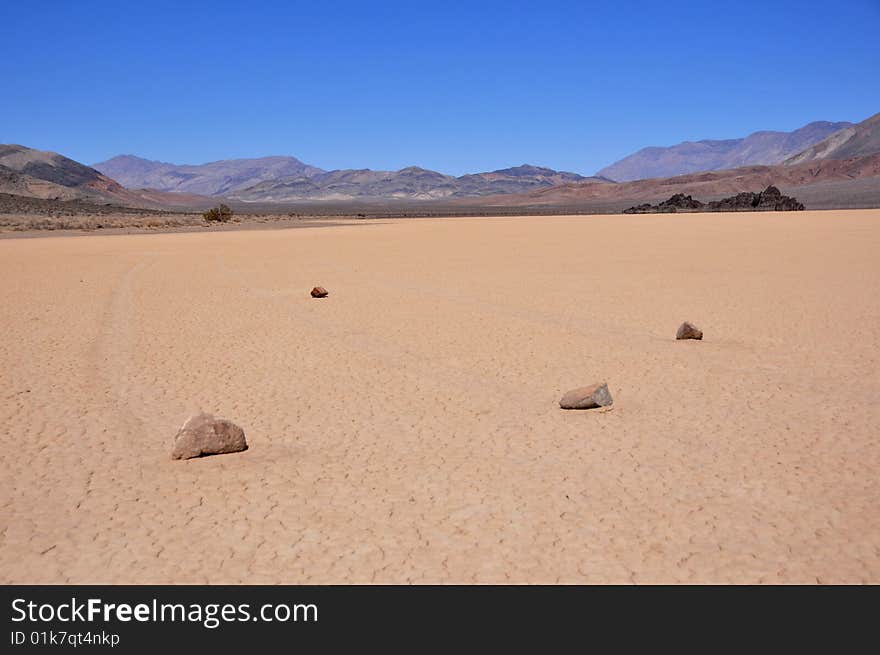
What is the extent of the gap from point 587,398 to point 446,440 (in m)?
1.39

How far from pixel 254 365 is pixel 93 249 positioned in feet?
71.2

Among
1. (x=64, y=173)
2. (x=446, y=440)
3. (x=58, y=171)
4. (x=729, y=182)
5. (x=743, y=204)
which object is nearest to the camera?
(x=446, y=440)

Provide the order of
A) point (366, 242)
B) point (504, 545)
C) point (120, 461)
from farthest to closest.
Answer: point (366, 242) < point (120, 461) < point (504, 545)

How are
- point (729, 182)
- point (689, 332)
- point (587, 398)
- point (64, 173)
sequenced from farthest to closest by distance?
point (64, 173) < point (729, 182) < point (689, 332) < point (587, 398)

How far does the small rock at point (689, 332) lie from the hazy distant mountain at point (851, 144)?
461 feet

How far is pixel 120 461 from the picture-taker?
18.7ft

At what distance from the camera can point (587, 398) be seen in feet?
22.1

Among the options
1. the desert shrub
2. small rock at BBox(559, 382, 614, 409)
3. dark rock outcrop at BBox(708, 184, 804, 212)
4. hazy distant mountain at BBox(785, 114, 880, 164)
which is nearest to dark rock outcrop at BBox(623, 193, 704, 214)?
dark rock outcrop at BBox(708, 184, 804, 212)

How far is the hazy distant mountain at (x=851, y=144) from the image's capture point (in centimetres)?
13488

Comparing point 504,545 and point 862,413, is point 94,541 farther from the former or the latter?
point 862,413

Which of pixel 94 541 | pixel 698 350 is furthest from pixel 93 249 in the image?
pixel 94 541

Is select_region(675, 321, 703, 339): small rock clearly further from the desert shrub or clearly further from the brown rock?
the desert shrub

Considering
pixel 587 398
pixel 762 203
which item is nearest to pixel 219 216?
pixel 762 203

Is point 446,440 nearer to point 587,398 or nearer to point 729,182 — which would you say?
point 587,398
